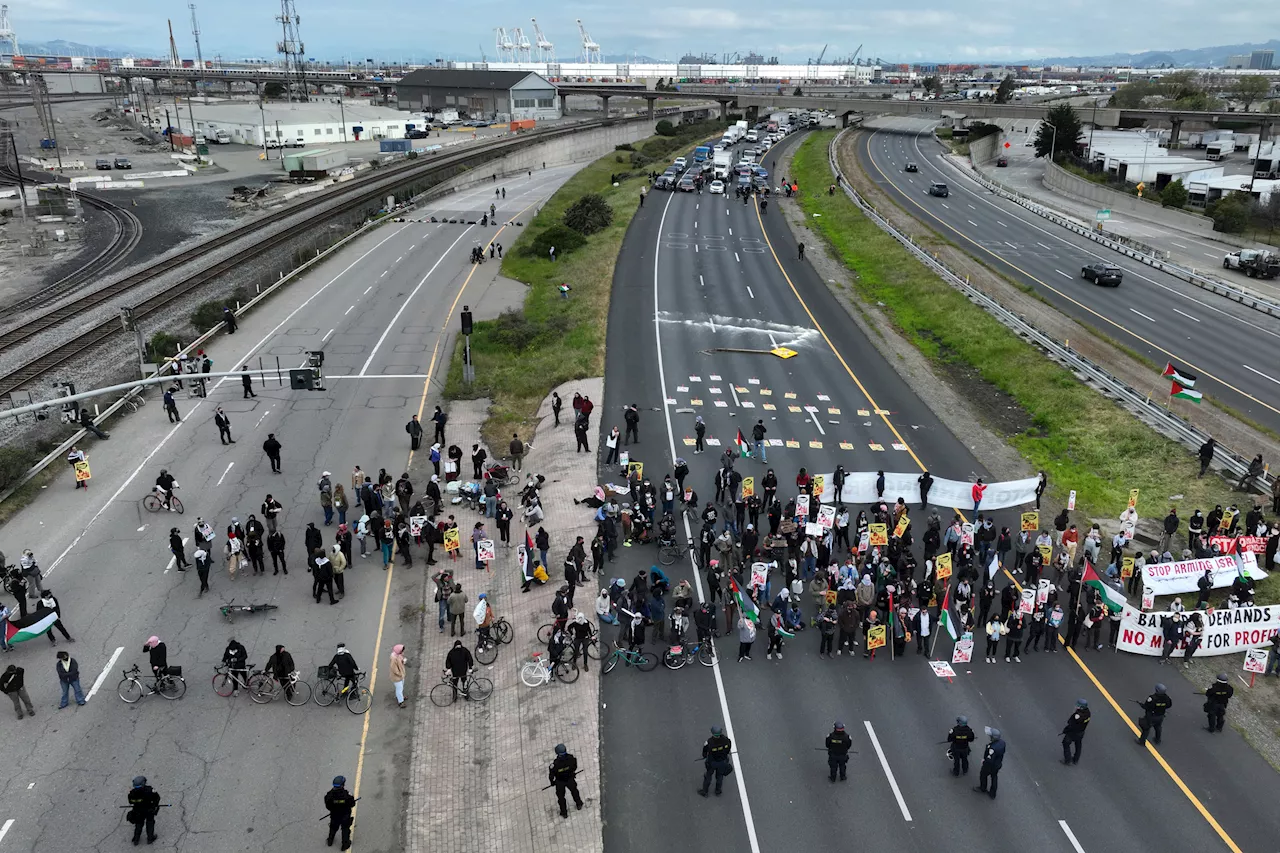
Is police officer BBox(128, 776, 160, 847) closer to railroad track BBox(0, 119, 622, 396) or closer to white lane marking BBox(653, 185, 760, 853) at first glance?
white lane marking BBox(653, 185, 760, 853)

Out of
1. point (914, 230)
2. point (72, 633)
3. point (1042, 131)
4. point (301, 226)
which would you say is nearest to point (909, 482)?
point (72, 633)

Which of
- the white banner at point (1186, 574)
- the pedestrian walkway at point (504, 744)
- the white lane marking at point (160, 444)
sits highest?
the white banner at point (1186, 574)

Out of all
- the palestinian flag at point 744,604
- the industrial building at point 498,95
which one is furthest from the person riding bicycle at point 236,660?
the industrial building at point 498,95

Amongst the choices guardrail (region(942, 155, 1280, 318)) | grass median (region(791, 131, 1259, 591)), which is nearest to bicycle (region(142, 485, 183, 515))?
grass median (region(791, 131, 1259, 591))

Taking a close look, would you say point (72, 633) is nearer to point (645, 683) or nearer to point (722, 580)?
point (645, 683)

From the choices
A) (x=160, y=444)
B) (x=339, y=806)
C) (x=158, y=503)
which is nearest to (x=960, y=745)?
(x=339, y=806)

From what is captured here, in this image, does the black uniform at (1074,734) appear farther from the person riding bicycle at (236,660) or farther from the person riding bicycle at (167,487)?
the person riding bicycle at (167,487)
